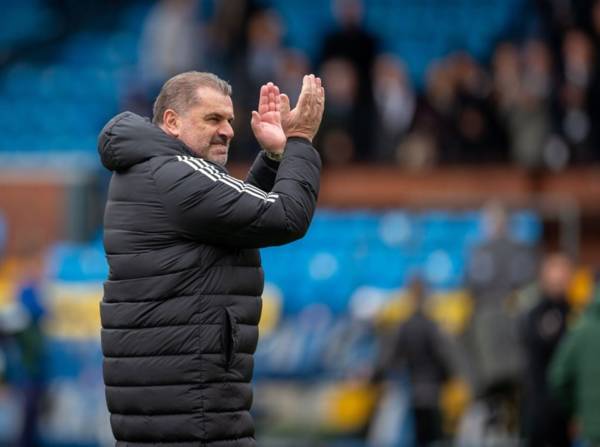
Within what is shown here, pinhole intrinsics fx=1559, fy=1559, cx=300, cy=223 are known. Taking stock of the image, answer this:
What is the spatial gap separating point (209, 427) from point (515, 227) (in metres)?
10.5

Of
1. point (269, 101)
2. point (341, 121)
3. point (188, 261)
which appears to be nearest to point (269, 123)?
point (269, 101)

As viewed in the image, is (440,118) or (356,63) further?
(356,63)

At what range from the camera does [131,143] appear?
5.46m

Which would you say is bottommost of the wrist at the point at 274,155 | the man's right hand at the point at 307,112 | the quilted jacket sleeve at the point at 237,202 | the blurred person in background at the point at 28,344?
the blurred person in background at the point at 28,344

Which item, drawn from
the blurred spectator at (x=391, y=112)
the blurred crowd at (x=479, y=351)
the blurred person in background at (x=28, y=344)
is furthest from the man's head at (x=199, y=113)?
the blurred spectator at (x=391, y=112)

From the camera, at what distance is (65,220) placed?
19047 mm

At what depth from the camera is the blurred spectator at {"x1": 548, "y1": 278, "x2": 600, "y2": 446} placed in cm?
935

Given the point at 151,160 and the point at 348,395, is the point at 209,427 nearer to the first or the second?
the point at 151,160

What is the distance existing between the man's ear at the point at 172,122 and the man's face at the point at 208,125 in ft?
0.04

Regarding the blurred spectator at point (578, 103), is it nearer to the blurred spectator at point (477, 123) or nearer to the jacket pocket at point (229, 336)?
the blurred spectator at point (477, 123)

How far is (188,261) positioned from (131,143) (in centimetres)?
47

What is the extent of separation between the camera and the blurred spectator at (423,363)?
14109 millimetres

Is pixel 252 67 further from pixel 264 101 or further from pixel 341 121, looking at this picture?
pixel 264 101

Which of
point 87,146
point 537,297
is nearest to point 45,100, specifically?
point 87,146
